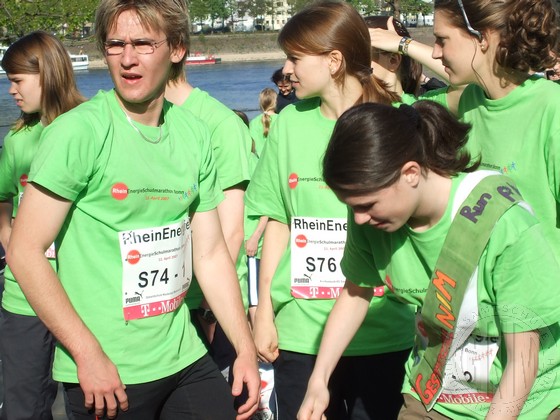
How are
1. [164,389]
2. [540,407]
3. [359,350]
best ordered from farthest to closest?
[359,350]
[164,389]
[540,407]

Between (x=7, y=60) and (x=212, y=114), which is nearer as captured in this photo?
(x=212, y=114)

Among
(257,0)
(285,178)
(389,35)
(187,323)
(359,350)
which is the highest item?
(389,35)

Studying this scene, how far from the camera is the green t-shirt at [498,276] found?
8.46ft

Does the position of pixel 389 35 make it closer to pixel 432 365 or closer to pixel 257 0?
pixel 432 365

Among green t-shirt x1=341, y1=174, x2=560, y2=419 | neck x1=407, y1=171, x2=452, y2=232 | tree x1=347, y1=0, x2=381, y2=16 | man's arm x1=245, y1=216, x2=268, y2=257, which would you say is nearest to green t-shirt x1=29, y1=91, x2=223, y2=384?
green t-shirt x1=341, y1=174, x2=560, y2=419

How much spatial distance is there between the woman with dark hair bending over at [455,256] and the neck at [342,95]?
978 millimetres

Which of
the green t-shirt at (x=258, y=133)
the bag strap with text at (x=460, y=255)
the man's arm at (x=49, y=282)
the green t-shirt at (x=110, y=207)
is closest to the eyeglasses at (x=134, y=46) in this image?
the green t-shirt at (x=110, y=207)

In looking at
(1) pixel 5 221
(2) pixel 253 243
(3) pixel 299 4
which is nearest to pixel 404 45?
(1) pixel 5 221

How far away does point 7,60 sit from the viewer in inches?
190

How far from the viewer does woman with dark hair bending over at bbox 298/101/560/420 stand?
260 cm

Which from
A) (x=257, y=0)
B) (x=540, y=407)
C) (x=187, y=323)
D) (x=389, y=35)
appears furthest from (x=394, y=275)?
(x=257, y=0)

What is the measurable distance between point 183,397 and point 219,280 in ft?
1.39

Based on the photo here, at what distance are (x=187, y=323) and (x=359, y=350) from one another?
2.44 ft

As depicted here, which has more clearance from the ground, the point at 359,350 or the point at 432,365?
the point at 432,365
